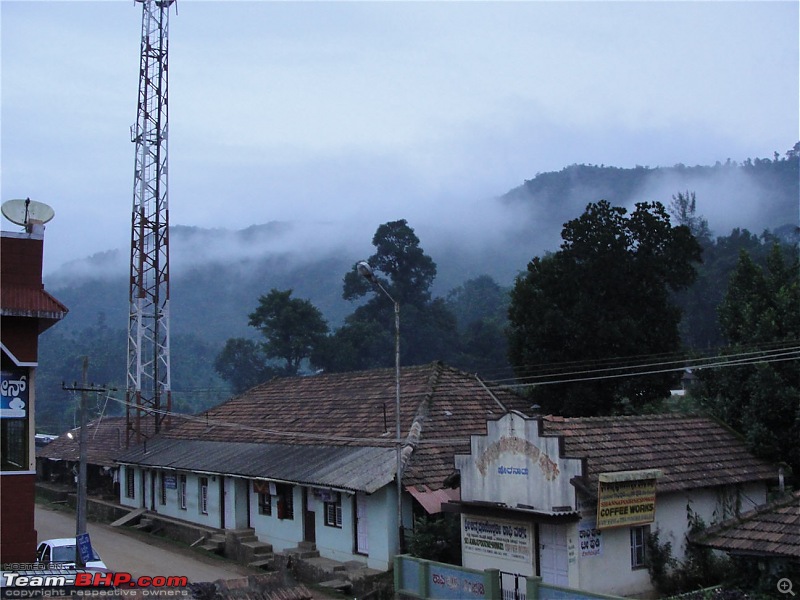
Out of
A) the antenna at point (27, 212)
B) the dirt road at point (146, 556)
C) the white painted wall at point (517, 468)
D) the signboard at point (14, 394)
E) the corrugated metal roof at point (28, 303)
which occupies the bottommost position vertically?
the dirt road at point (146, 556)

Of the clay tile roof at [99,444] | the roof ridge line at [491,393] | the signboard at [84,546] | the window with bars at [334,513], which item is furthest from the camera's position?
the clay tile roof at [99,444]

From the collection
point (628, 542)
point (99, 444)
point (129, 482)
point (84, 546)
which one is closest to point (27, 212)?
point (84, 546)

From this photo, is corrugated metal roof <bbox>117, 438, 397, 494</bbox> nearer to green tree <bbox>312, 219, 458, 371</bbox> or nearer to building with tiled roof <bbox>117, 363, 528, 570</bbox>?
building with tiled roof <bbox>117, 363, 528, 570</bbox>

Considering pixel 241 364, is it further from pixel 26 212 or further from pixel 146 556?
pixel 26 212

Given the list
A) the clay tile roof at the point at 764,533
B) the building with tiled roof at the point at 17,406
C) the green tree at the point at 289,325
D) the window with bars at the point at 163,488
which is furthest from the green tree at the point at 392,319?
the clay tile roof at the point at 764,533

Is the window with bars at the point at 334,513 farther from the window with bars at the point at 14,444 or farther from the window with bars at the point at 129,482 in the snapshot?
the window with bars at the point at 129,482

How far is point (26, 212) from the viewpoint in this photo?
18.7 metres

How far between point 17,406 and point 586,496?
472 inches

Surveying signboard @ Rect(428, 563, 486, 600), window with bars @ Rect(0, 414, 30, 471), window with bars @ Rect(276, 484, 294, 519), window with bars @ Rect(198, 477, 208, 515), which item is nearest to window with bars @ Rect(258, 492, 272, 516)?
window with bars @ Rect(276, 484, 294, 519)

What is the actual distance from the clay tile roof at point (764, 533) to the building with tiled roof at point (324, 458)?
629cm

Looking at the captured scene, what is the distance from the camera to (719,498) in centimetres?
2180

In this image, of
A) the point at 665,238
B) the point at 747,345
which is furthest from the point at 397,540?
the point at 665,238

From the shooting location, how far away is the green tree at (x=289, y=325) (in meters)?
70.7

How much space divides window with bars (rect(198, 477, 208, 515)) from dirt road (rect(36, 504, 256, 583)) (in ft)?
5.47
